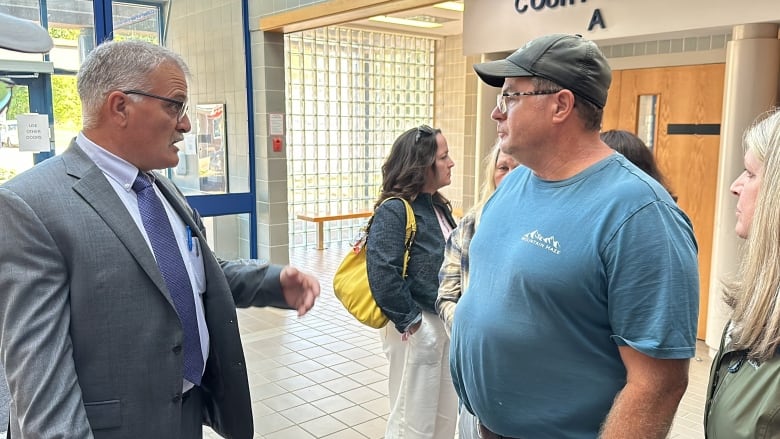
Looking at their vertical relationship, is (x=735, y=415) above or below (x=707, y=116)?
below

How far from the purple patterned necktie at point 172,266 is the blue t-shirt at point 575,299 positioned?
0.70 meters

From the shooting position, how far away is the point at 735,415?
1.10m

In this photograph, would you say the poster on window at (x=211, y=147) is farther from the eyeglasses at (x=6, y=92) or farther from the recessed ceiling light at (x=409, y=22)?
the recessed ceiling light at (x=409, y=22)

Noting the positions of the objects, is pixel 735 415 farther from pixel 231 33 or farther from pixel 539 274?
pixel 231 33

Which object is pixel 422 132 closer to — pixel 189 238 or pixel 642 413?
pixel 189 238

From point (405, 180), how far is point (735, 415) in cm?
173

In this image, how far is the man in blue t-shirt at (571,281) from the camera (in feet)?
4.11

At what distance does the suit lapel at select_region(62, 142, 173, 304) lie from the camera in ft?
4.36

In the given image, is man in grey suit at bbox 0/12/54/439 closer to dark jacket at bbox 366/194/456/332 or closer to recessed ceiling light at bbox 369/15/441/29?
dark jacket at bbox 366/194/456/332

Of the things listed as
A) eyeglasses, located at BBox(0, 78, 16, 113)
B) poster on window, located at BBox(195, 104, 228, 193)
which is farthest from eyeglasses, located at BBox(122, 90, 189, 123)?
poster on window, located at BBox(195, 104, 228, 193)

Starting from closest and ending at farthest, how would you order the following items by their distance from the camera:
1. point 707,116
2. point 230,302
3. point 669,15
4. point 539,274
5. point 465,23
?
point 539,274 → point 230,302 → point 669,15 → point 707,116 → point 465,23

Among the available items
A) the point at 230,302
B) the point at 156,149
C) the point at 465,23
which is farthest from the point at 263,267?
the point at 465,23

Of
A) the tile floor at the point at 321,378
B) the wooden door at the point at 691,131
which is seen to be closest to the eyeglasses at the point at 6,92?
the tile floor at the point at 321,378

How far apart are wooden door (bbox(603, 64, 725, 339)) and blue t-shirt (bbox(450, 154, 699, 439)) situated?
3.65 metres
